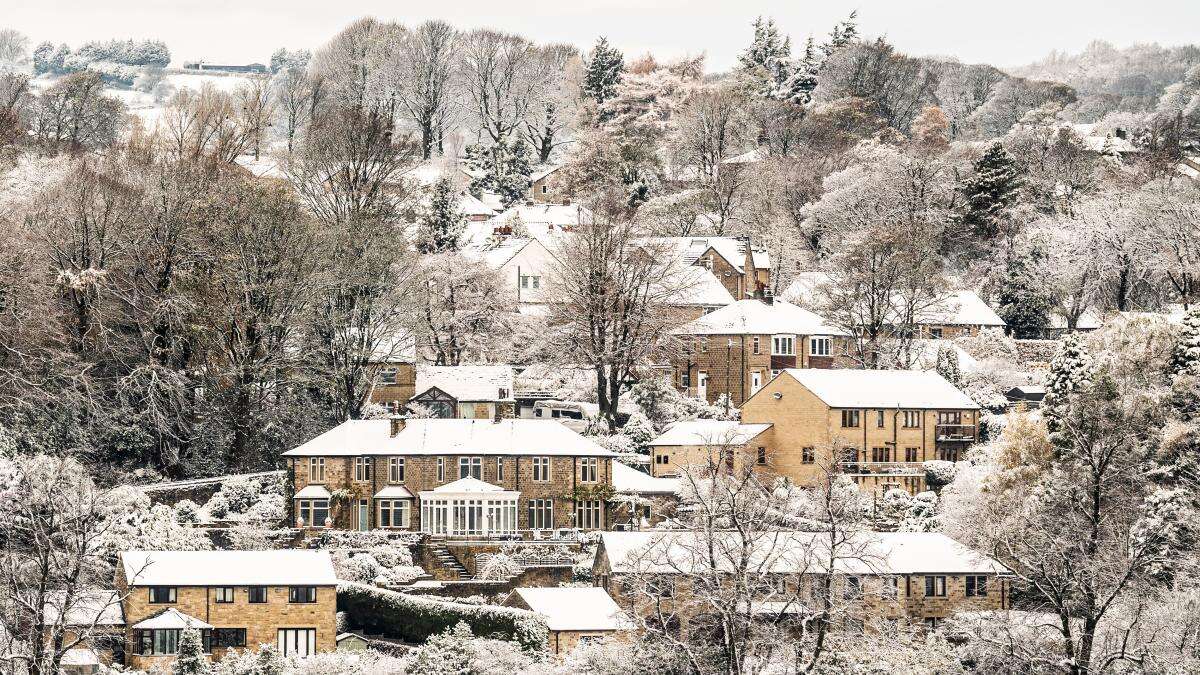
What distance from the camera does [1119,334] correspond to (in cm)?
6775

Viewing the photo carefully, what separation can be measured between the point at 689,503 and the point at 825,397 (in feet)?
25.5

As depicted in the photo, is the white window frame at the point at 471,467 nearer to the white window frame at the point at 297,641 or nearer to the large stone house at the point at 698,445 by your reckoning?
the large stone house at the point at 698,445

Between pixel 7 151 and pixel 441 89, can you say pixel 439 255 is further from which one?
pixel 441 89

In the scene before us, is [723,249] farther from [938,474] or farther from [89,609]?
[89,609]

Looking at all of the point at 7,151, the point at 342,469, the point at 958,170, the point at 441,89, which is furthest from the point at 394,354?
the point at 441,89

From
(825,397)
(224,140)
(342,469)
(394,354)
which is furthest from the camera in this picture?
(224,140)

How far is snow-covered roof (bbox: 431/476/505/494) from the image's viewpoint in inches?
2591

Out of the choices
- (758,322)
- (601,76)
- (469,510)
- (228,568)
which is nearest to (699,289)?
(758,322)

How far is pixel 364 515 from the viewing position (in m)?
66.0

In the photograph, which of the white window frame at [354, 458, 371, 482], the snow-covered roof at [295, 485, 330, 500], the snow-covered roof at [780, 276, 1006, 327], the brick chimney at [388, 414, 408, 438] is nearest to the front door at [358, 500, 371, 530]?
the white window frame at [354, 458, 371, 482]

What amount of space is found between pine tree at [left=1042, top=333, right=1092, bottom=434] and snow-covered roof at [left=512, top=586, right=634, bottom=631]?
17200 millimetres

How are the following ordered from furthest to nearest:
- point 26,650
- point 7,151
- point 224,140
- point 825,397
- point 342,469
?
point 224,140
point 7,151
point 825,397
point 342,469
point 26,650

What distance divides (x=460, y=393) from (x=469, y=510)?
11338 millimetres

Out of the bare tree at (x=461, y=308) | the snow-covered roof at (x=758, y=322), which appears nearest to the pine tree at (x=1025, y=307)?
the snow-covered roof at (x=758, y=322)
